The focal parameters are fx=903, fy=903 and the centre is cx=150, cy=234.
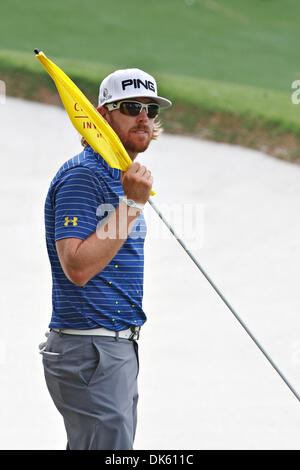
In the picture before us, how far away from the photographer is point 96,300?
2.94 meters

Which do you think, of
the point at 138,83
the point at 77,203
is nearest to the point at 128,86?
the point at 138,83

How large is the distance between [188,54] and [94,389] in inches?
514

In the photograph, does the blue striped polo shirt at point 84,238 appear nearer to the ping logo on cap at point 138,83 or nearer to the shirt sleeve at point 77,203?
the shirt sleeve at point 77,203

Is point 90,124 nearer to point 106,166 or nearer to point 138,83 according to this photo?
point 106,166

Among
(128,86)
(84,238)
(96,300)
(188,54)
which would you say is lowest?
(96,300)

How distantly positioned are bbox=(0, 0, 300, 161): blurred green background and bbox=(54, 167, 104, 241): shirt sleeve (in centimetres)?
769

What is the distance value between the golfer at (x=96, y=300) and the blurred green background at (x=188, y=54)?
7.58 meters

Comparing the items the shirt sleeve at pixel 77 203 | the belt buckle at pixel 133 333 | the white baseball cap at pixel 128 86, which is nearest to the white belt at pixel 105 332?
the belt buckle at pixel 133 333

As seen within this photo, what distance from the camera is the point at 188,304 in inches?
307

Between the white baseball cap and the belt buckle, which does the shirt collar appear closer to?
the white baseball cap

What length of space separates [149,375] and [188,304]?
1.38 meters

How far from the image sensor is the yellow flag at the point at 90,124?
295 cm

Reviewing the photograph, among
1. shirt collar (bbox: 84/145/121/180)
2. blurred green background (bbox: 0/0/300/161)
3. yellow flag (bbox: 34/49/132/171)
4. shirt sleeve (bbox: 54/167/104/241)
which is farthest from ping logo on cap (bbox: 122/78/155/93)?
blurred green background (bbox: 0/0/300/161)
